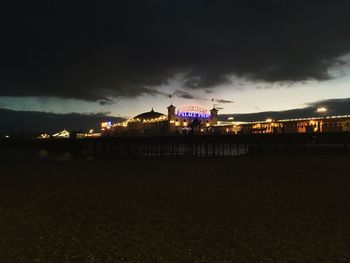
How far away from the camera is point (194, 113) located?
13250cm

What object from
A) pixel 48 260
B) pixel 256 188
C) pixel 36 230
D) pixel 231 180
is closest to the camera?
pixel 48 260

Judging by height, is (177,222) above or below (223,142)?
below

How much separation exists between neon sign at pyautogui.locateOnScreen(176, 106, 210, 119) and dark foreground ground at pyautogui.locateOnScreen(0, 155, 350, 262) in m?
115

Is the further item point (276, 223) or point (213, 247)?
point (276, 223)

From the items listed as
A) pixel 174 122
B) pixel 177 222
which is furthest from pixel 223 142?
pixel 174 122

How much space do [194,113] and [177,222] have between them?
12445 centimetres

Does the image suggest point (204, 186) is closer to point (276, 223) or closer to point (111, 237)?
point (276, 223)

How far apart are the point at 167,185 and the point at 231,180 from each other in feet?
11.7

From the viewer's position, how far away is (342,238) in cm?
729

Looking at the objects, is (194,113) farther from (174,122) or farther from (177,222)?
(177,222)

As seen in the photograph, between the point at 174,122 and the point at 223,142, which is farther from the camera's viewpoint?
the point at 174,122

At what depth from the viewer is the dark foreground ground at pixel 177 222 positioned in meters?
6.48

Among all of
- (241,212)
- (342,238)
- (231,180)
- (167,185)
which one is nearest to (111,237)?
(241,212)

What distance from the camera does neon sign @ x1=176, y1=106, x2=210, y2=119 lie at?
12957 cm
